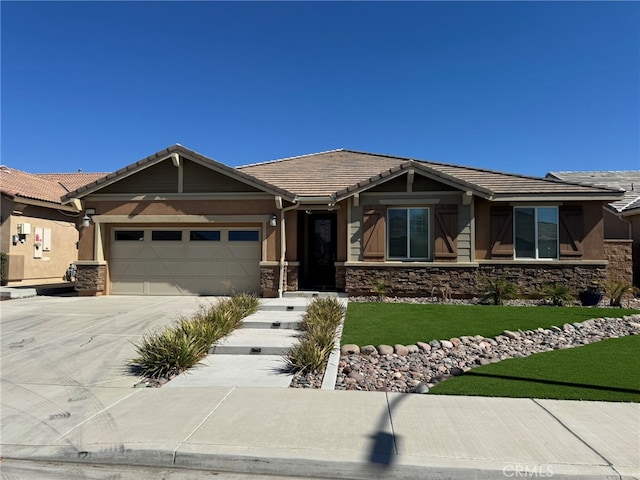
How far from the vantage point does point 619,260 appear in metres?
13.6

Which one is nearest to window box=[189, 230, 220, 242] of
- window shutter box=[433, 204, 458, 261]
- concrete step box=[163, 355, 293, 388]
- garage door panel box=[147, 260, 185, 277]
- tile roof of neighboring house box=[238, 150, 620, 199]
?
garage door panel box=[147, 260, 185, 277]

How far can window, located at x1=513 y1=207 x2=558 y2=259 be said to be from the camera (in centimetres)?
1312

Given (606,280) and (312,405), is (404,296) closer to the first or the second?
(606,280)

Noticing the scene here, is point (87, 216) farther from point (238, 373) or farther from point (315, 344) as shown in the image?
point (315, 344)

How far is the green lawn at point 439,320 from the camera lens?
317 inches

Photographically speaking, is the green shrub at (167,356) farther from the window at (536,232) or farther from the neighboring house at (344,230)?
the window at (536,232)

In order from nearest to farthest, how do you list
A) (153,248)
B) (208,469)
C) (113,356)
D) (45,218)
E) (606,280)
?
(208,469) → (113,356) → (606,280) → (153,248) → (45,218)

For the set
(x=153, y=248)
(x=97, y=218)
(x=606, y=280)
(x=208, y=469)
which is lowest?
(x=208, y=469)

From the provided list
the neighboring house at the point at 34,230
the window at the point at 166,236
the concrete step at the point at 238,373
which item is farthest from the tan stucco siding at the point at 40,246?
the concrete step at the point at 238,373

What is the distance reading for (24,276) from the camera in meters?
17.0

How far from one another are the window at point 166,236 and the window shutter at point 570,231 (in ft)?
42.9

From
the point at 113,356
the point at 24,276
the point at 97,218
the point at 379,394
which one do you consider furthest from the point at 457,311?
the point at 24,276

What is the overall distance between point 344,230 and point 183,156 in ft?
19.8

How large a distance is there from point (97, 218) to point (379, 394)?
40.2 ft
